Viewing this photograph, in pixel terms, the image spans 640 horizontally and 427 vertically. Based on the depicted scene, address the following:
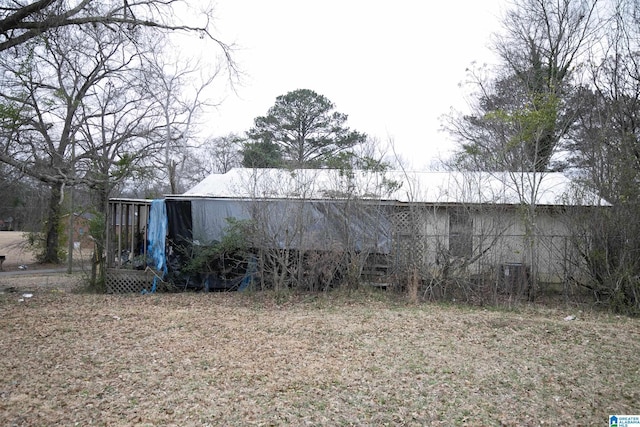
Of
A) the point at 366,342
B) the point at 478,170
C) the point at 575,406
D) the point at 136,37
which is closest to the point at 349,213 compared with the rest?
the point at 478,170

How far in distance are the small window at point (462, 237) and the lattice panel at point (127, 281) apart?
269 inches

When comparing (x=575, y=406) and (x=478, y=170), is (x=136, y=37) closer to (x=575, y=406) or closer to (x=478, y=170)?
(x=478, y=170)

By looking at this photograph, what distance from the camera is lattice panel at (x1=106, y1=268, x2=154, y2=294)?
11086 millimetres

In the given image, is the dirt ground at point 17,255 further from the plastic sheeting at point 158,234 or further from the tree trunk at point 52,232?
the plastic sheeting at point 158,234

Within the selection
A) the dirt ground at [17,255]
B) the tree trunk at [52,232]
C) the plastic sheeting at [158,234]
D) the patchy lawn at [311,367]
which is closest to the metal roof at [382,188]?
the plastic sheeting at [158,234]

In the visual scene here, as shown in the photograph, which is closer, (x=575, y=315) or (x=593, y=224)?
(x=575, y=315)

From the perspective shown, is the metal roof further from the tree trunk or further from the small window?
the tree trunk

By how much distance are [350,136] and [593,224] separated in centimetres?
1743

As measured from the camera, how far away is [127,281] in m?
11.1

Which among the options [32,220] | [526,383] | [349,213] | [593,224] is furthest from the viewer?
[32,220]

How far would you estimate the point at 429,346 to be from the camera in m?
6.34

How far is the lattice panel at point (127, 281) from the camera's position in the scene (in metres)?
11.1

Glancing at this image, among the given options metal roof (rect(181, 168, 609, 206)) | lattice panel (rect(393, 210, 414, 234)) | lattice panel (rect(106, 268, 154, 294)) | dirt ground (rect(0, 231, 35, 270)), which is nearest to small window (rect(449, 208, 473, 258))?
metal roof (rect(181, 168, 609, 206))

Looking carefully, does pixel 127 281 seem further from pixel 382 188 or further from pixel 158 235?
pixel 382 188
